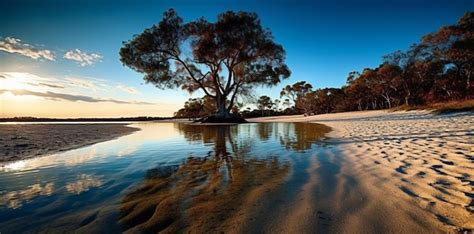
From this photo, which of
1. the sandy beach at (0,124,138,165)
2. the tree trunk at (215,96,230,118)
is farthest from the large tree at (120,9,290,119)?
the sandy beach at (0,124,138,165)

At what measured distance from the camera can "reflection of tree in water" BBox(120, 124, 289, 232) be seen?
1.99 metres

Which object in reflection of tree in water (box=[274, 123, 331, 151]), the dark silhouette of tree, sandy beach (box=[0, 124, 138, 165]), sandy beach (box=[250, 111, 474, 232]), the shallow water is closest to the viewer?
sandy beach (box=[250, 111, 474, 232])

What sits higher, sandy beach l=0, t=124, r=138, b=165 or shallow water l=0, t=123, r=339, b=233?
sandy beach l=0, t=124, r=138, b=165

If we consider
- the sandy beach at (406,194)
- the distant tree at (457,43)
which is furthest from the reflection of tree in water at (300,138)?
the distant tree at (457,43)

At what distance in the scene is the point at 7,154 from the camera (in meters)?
5.93

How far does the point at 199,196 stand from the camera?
2643 mm

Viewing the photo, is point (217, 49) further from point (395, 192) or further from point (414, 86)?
point (414, 86)

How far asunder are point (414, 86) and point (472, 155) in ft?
164

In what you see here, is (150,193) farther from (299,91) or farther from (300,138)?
(299,91)

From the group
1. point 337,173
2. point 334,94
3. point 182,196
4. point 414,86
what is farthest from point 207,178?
point 334,94

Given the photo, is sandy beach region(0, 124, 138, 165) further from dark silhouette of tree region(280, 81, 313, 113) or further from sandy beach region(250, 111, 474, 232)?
dark silhouette of tree region(280, 81, 313, 113)

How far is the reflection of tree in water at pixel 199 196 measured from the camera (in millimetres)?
1986

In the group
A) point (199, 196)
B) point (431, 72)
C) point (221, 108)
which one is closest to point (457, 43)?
point (431, 72)

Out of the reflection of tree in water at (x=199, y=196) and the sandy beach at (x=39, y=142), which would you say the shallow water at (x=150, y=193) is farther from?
the sandy beach at (x=39, y=142)
